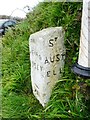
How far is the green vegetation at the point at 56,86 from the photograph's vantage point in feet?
11.7

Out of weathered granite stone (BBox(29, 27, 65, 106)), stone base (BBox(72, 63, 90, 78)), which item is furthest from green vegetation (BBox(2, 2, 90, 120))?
stone base (BBox(72, 63, 90, 78))

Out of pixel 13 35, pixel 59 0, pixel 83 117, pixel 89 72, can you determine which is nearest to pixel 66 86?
pixel 83 117

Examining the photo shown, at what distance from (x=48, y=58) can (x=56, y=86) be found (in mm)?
328

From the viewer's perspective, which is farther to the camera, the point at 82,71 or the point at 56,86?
the point at 56,86

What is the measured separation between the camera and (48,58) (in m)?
3.79

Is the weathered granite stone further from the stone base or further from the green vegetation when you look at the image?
the stone base

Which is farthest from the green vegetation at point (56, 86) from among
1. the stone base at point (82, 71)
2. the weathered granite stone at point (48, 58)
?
the stone base at point (82, 71)

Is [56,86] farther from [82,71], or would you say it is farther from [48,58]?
[82,71]

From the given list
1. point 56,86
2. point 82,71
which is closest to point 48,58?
point 56,86

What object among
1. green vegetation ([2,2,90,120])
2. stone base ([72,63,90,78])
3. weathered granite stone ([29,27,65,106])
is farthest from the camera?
weathered granite stone ([29,27,65,106])

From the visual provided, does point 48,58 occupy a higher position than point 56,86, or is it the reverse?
point 48,58

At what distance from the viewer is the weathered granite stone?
12.3 ft

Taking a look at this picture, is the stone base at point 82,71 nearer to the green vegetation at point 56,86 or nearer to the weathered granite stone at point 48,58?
the green vegetation at point 56,86

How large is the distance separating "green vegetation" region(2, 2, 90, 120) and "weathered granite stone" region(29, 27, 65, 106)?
0.27 ft
